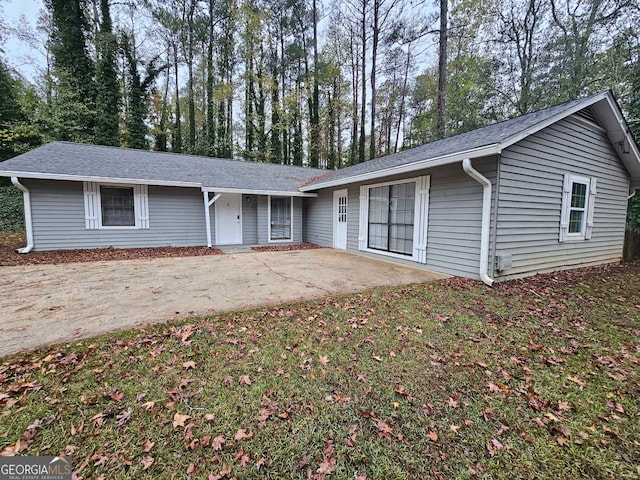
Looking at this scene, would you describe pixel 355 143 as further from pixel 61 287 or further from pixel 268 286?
pixel 61 287

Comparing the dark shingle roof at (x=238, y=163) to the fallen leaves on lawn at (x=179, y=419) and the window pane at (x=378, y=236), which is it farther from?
the fallen leaves on lawn at (x=179, y=419)

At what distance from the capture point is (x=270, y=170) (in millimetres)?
12609

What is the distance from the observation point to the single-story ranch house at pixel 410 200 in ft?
17.4

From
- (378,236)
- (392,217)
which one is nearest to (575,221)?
(392,217)

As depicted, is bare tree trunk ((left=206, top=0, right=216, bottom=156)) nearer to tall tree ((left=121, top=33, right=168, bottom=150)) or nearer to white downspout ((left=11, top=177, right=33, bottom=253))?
tall tree ((left=121, top=33, right=168, bottom=150))

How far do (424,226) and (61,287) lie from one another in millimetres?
7111

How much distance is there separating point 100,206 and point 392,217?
869 cm

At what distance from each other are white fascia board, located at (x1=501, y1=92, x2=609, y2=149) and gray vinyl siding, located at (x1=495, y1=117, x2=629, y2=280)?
0.32 m

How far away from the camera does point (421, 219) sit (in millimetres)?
6438

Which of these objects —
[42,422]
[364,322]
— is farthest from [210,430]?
[364,322]

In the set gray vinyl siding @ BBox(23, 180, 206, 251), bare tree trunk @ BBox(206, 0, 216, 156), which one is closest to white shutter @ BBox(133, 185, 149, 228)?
gray vinyl siding @ BBox(23, 180, 206, 251)

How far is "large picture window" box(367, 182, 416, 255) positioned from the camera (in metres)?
7.00

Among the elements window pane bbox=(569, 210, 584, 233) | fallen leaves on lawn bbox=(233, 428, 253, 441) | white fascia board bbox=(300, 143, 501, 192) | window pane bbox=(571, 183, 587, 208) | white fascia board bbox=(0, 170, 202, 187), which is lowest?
fallen leaves on lawn bbox=(233, 428, 253, 441)

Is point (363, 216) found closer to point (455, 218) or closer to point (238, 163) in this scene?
point (455, 218)
